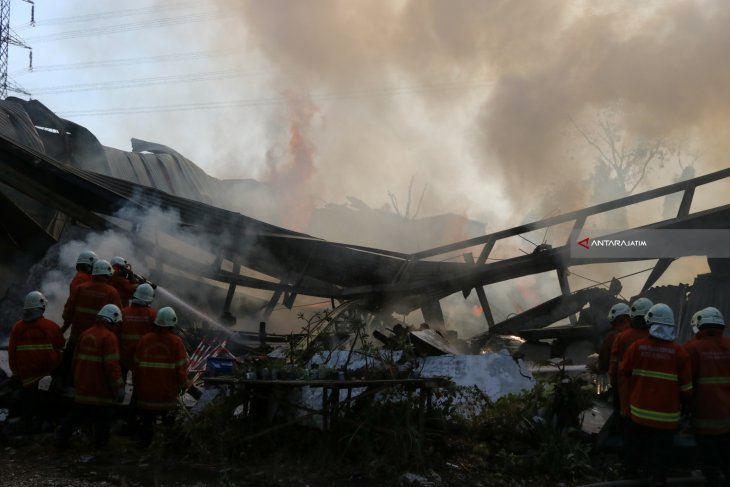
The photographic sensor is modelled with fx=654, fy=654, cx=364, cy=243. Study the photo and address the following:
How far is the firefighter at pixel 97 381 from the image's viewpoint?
6.66 meters

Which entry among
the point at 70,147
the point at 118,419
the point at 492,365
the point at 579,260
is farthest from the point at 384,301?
the point at 70,147

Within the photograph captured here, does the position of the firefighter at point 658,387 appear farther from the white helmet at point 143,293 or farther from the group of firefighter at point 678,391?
the white helmet at point 143,293

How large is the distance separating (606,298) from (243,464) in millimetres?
7614

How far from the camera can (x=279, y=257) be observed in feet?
39.8

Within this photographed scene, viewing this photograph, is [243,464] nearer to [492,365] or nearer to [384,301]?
[492,365]

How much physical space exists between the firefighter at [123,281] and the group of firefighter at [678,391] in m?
6.03

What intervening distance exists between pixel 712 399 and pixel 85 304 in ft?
21.4

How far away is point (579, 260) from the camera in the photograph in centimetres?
1105

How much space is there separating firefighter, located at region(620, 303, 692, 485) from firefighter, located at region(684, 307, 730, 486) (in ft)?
0.41

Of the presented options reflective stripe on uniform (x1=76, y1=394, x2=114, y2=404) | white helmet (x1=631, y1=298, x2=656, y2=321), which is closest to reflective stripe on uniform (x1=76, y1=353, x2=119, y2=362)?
reflective stripe on uniform (x1=76, y1=394, x2=114, y2=404)

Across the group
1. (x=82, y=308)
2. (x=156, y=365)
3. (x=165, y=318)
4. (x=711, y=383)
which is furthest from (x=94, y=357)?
(x=711, y=383)

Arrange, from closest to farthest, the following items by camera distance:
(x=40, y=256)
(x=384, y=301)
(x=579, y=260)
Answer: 1. (x=579, y=260)
2. (x=40, y=256)
3. (x=384, y=301)

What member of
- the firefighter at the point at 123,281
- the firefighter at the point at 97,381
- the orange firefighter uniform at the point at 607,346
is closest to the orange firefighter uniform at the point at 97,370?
the firefighter at the point at 97,381

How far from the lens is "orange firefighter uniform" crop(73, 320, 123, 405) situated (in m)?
6.66
